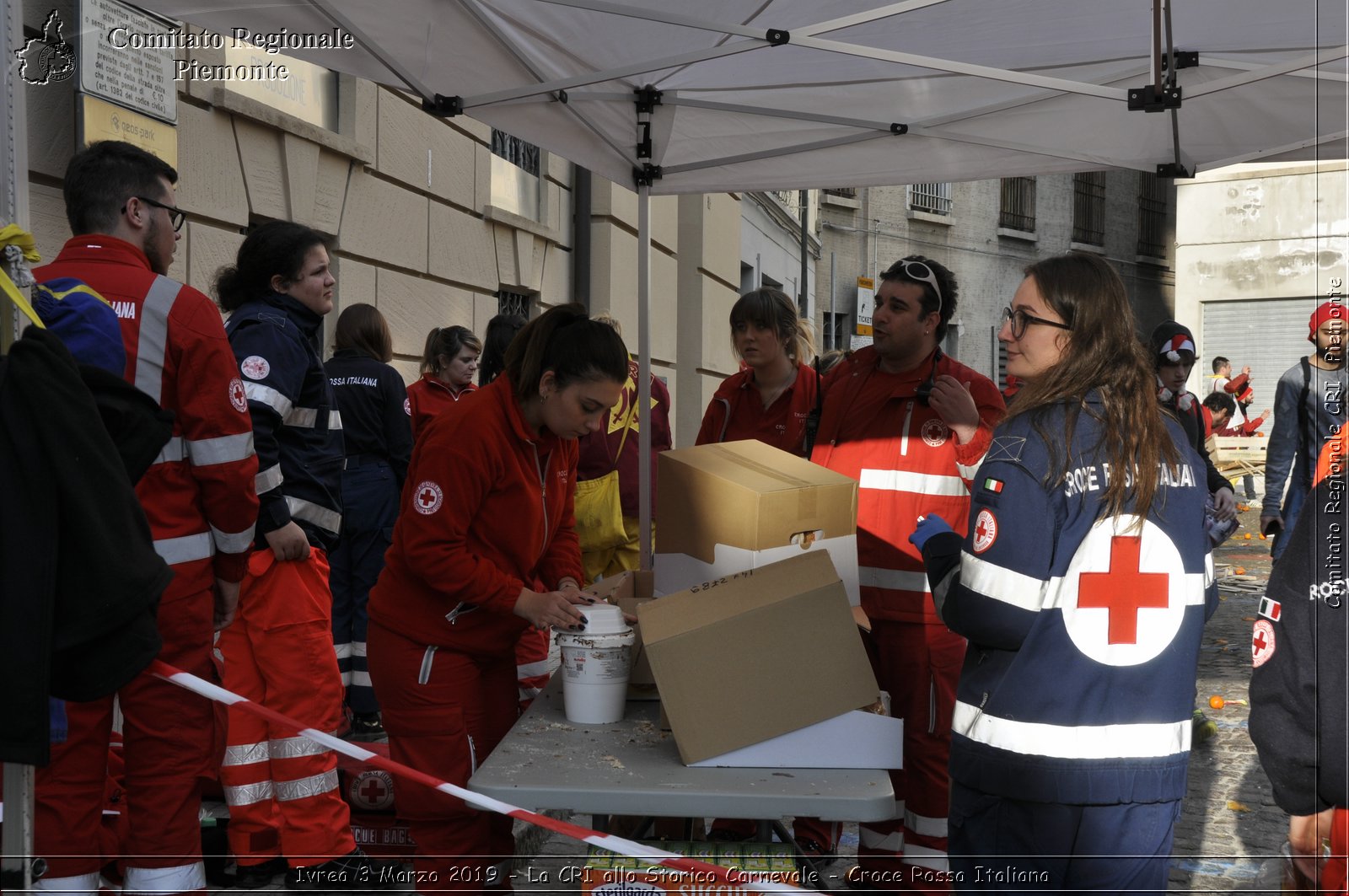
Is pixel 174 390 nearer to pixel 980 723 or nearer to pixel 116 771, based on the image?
pixel 116 771

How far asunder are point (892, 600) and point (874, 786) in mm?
1584

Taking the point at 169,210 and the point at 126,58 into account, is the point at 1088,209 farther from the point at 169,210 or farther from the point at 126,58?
the point at 169,210

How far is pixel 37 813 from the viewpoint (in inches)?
99.5

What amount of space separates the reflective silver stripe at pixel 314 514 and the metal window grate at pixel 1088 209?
3239 cm

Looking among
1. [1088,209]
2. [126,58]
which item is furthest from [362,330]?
[1088,209]

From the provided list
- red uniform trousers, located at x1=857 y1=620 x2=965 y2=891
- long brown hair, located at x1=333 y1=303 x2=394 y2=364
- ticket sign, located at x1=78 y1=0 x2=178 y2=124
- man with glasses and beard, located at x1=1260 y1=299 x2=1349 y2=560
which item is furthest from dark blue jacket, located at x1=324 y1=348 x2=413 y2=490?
man with glasses and beard, located at x1=1260 y1=299 x2=1349 y2=560

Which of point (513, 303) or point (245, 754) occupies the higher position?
point (513, 303)

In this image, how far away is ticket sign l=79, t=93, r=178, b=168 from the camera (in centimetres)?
427

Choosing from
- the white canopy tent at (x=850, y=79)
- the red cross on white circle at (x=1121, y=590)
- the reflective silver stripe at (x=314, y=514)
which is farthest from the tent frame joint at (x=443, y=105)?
the red cross on white circle at (x=1121, y=590)

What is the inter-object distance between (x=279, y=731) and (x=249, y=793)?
0.23 m

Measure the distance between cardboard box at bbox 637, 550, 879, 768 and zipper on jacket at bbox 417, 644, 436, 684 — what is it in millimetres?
688

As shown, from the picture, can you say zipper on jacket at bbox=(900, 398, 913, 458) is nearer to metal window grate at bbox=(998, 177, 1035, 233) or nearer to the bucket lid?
the bucket lid

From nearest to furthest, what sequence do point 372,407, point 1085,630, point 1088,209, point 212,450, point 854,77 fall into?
point 1085,630 → point 212,450 → point 854,77 → point 372,407 → point 1088,209

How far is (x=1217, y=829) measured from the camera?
4629 millimetres
